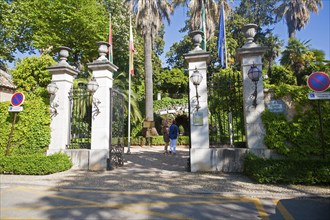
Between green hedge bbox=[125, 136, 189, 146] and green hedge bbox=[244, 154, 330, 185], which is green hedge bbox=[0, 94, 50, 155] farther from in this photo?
green hedge bbox=[125, 136, 189, 146]

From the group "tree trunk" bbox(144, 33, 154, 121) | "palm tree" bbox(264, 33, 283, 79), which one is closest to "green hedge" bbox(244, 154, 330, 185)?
"tree trunk" bbox(144, 33, 154, 121)

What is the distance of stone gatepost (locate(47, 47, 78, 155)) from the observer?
28.8ft

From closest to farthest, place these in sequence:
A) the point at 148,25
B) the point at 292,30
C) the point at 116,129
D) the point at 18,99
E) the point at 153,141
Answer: the point at 18,99 → the point at 116,129 → the point at 148,25 → the point at 153,141 → the point at 292,30

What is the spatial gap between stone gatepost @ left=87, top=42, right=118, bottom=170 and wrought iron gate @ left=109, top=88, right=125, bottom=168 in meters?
0.23

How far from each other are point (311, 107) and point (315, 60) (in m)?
13.8

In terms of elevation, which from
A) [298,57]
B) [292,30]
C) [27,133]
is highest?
[292,30]

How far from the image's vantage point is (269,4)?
32.3 m

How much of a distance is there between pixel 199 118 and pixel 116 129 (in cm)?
A: 361

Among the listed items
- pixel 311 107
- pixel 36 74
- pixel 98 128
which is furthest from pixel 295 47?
pixel 36 74

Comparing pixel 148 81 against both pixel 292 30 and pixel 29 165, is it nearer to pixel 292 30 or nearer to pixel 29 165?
pixel 29 165

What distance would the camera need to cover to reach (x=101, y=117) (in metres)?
8.53

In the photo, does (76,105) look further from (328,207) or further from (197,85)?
(328,207)

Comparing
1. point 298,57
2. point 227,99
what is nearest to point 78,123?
point 227,99

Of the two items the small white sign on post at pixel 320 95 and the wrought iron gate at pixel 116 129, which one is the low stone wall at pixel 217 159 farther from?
the wrought iron gate at pixel 116 129
